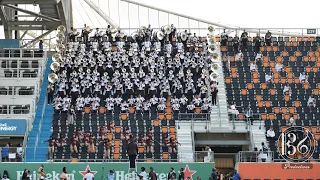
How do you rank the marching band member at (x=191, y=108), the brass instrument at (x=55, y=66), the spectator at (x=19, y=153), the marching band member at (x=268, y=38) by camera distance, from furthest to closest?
the marching band member at (x=268, y=38) → the brass instrument at (x=55, y=66) → the marching band member at (x=191, y=108) → the spectator at (x=19, y=153)

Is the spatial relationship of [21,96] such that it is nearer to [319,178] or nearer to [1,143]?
[1,143]

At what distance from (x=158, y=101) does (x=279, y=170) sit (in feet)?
30.5

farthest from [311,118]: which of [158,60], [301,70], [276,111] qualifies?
[158,60]

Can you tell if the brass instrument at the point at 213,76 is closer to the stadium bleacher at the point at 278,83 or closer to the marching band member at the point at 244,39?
the stadium bleacher at the point at 278,83

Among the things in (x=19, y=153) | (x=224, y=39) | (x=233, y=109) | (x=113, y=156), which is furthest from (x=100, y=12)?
(x=19, y=153)

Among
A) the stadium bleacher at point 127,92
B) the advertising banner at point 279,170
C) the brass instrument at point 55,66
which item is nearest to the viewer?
the advertising banner at point 279,170

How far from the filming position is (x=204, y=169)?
1481 inches

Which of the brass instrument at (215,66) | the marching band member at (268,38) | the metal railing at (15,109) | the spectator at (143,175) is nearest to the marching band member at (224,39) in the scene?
the marching band member at (268,38)

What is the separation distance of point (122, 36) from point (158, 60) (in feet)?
11.8

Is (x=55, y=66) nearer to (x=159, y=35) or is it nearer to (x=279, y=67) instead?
(x=159, y=35)

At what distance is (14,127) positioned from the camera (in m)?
43.4

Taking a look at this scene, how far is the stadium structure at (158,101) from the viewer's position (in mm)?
38281

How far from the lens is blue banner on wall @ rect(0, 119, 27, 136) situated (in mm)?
43344

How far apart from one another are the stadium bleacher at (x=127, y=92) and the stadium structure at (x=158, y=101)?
0.06 metres
